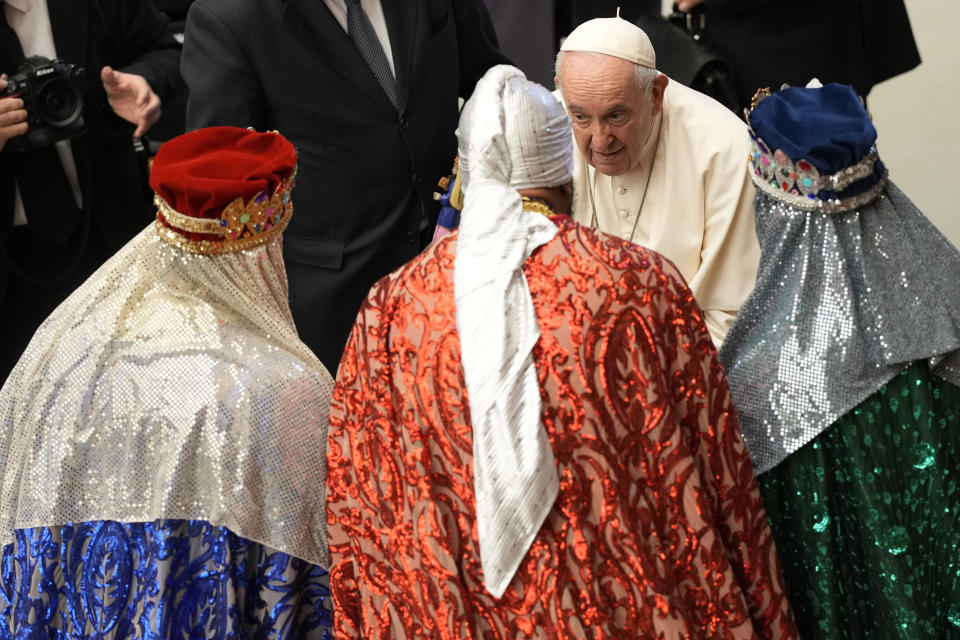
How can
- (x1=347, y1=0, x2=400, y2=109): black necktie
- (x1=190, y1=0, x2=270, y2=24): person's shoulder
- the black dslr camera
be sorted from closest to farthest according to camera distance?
(x1=190, y1=0, x2=270, y2=24): person's shoulder < (x1=347, y1=0, x2=400, y2=109): black necktie < the black dslr camera

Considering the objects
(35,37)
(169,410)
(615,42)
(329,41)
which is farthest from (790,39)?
(169,410)

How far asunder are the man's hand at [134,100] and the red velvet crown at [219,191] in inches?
63.9

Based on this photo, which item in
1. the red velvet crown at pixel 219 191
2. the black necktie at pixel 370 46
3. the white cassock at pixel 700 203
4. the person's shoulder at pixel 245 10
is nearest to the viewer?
the red velvet crown at pixel 219 191

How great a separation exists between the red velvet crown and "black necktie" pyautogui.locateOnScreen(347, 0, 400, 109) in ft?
4.00

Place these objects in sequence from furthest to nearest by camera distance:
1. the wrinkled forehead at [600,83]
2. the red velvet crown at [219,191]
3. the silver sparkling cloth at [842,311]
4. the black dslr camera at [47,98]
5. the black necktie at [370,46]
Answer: the black dslr camera at [47,98], the black necktie at [370,46], the wrinkled forehead at [600,83], the red velvet crown at [219,191], the silver sparkling cloth at [842,311]

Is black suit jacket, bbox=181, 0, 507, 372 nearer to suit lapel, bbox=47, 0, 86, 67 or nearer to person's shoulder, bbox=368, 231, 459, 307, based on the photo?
suit lapel, bbox=47, 0, 86, 67

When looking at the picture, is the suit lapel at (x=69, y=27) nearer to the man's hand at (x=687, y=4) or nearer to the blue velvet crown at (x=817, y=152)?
the man's hand at (x=687, y=4)

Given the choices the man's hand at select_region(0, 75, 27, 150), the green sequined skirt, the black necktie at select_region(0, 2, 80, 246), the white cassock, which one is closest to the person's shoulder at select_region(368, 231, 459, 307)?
the green sequined skirt

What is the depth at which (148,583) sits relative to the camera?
2.68 meters

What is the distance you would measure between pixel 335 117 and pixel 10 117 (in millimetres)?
920

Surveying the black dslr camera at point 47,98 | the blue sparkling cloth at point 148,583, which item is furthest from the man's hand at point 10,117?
the blue sparkling cloth at point 148,583

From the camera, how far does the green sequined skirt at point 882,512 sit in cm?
265

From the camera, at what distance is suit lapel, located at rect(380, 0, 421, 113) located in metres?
4.10

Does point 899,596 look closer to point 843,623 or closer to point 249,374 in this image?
point 843,623
